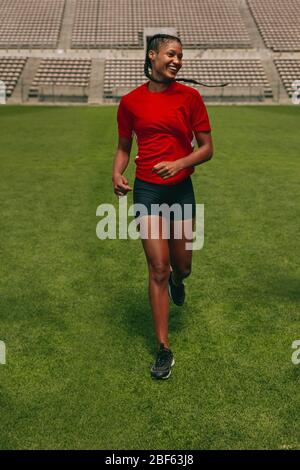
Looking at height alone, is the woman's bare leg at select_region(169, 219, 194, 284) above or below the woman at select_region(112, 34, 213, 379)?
below

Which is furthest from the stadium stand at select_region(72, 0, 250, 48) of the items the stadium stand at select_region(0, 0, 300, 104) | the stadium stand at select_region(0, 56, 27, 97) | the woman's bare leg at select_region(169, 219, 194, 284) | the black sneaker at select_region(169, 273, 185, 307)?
the woman's bare leg at select_region(169, 219, 194, 284)

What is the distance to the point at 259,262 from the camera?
568 cm

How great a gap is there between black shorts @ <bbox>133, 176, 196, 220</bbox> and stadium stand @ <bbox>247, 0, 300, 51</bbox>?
38816 mm

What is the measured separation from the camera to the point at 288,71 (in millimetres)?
36500

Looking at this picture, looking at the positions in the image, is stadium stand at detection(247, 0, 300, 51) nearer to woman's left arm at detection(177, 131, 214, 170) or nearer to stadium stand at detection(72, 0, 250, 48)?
stadium stand at detection(72, 0, 250, 48)

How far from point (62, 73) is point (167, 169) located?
34675 millimetres

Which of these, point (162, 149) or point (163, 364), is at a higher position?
point (162, 149)

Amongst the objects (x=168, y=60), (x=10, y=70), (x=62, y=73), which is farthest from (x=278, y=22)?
(x=168, y=60)

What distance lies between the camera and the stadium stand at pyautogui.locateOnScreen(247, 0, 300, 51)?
40006 mm

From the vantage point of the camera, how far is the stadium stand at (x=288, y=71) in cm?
3450

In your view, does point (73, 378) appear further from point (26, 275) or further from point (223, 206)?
point (223, 206)

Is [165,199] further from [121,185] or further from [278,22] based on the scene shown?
[278,22]

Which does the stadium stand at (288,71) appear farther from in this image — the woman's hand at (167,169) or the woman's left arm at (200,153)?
the woman's hand at (167,169)
